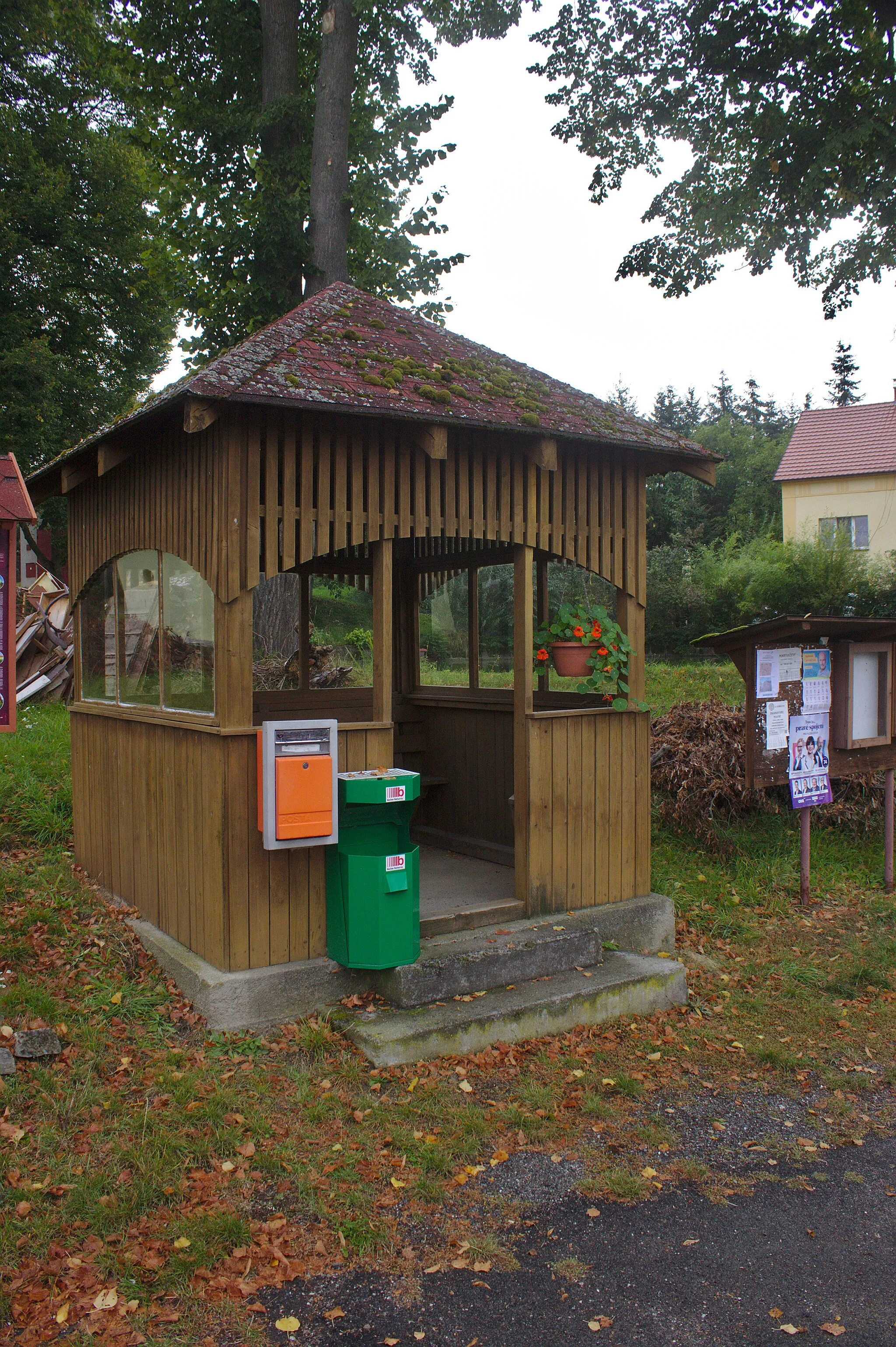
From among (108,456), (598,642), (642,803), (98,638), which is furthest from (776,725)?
(98,638)

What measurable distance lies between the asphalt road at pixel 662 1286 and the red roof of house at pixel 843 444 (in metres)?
25.9

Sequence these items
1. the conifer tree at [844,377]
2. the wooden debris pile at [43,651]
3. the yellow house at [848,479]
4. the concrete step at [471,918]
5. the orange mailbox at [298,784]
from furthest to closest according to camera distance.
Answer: the conifer tree at [844,377] → the yellow house at [848,479] → the wooden debris pile at [43,651] → the concrete step at [471,918] → the orange mailbox at [298,784]

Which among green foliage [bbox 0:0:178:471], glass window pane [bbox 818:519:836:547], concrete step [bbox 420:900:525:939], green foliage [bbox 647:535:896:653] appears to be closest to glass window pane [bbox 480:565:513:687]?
concrete step [bbox 420:900:525:939]

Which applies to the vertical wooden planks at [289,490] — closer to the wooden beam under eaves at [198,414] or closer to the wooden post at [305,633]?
the wooden beam under eaves at [198,414]

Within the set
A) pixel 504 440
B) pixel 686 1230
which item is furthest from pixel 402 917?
pixel 504 440

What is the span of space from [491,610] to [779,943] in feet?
11.1

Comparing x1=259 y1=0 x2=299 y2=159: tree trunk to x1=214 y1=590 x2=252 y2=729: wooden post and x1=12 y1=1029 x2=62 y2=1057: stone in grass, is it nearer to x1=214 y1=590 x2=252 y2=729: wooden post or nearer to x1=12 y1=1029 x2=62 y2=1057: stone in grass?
x1=214 y1=590 x2=252 y2=729: wooden post

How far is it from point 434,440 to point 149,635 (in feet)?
7.78

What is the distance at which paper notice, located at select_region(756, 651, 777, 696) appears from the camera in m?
7.36

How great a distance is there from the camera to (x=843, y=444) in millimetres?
28203

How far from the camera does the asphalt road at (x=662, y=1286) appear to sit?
3188mm

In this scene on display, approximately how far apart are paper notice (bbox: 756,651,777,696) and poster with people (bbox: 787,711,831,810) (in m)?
0.32

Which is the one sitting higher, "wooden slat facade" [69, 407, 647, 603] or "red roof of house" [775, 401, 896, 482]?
"red roof of house" [775, 401, 896, 482]

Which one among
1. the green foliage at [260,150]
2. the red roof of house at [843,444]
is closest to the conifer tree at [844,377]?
the red roof of house at [843,444]
